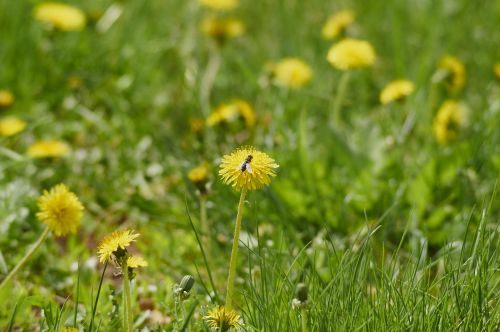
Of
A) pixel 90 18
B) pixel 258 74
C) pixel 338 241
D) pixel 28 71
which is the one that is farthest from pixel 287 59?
pixel 338 241

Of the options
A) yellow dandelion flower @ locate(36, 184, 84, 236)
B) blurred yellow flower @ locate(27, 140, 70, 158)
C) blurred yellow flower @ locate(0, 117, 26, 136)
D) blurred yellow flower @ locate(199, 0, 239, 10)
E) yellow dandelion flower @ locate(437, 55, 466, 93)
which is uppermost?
blurred yellow flower @ locate(199, 0, 239, 10)

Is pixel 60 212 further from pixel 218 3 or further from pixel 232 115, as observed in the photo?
pixel 218 3

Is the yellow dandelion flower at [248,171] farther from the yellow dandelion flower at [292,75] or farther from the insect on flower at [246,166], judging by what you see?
the yellow dandelion flower at [292,75]

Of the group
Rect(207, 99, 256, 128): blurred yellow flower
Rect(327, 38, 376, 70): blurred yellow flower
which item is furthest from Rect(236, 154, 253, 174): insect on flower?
Rect(327, 38, 376, 70): blurred yellow flower

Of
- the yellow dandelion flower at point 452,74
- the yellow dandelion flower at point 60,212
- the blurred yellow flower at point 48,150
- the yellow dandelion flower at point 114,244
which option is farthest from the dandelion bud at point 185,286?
the yellow dandelion flower at point 452,74

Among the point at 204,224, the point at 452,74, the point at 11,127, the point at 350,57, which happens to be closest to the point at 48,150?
the point at 11,127

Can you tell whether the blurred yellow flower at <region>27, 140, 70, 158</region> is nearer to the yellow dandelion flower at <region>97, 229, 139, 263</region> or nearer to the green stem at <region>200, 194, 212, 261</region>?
the green stem at <region>200, 194, 212, 261</region>

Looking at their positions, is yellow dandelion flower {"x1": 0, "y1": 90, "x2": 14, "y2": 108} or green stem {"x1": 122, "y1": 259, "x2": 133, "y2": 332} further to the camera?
yellow dandelion flower {"x1": 0, "y1": 90, "x2": 14, "y2": 108}

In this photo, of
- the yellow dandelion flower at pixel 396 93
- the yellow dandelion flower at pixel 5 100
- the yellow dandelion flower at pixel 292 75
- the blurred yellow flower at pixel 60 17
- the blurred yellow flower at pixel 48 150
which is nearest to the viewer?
the blurred yellow flower at pixel 48 150
